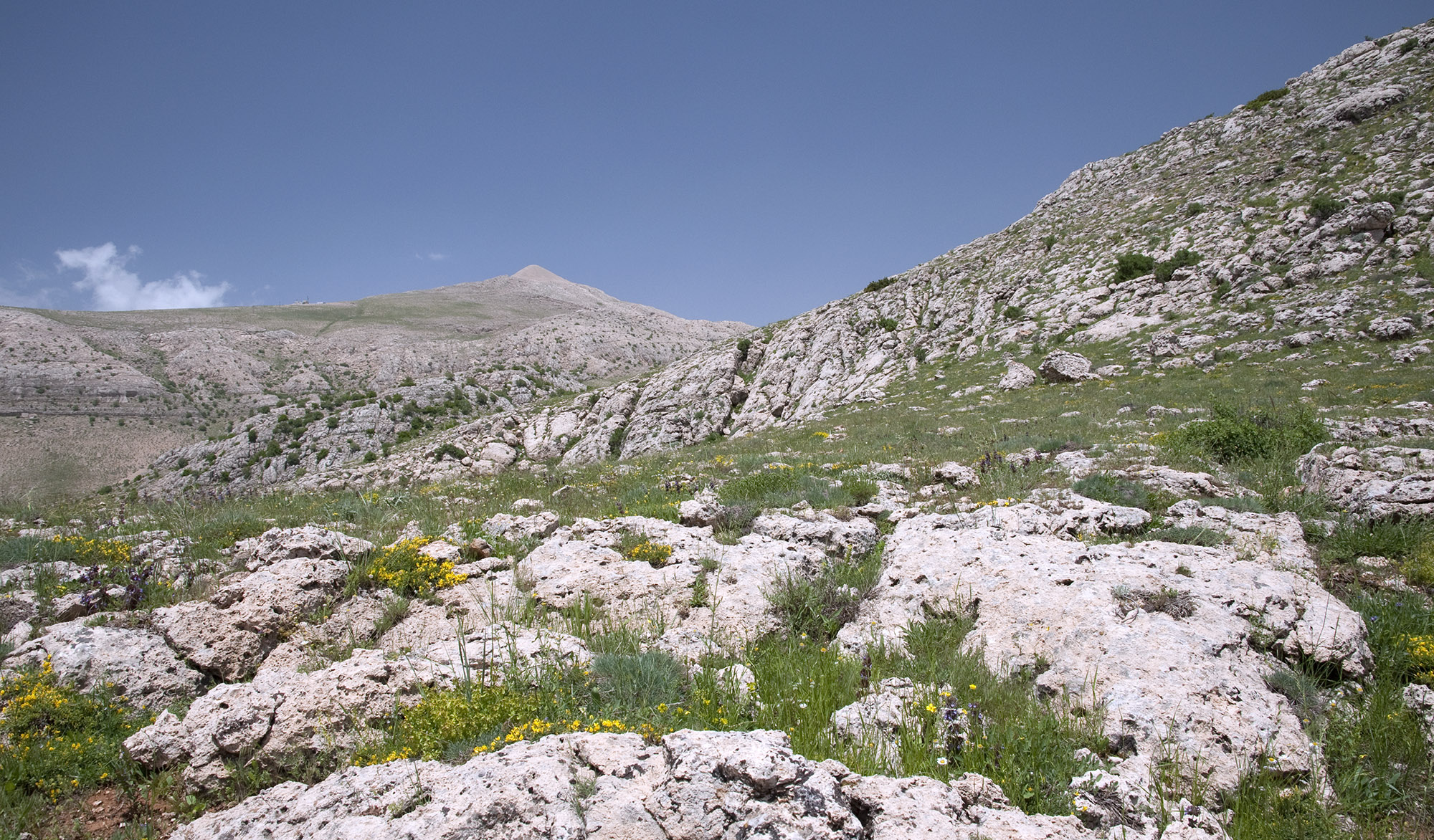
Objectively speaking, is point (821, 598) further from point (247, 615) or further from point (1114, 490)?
point (1114, 490)

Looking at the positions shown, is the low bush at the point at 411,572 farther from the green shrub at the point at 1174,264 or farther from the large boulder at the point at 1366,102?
the large boulder at the point at 1366,102

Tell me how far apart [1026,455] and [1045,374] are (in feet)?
49.1

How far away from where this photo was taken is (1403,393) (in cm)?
1267

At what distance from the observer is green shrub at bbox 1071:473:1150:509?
23.3 ft

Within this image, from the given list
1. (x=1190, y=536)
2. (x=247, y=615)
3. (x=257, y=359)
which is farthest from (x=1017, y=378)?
(x=257, y=359)

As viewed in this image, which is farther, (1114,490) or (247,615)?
(1114,490)

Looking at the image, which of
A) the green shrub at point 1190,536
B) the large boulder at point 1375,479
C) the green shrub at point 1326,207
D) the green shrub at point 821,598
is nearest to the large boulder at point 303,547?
the green shrub at point 821,598

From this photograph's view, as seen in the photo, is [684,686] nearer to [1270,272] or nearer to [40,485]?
[1270,272]

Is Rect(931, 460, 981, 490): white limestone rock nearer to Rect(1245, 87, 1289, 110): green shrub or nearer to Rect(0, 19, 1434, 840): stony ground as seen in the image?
Rect(0, 19, 1434, 840): stony ground

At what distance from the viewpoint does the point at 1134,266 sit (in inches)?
1082

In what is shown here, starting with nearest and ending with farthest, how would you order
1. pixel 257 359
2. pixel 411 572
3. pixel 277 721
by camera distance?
pixel 277 721 → pixel 411 572 → pixel 257 359

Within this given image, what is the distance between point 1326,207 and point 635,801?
114 feet

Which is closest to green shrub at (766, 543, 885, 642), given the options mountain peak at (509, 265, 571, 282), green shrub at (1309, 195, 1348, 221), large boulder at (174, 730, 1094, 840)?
large boulder at (174, 730, 1094, 840)

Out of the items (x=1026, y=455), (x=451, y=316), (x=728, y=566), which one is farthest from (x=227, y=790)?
(x=451, y=316)
